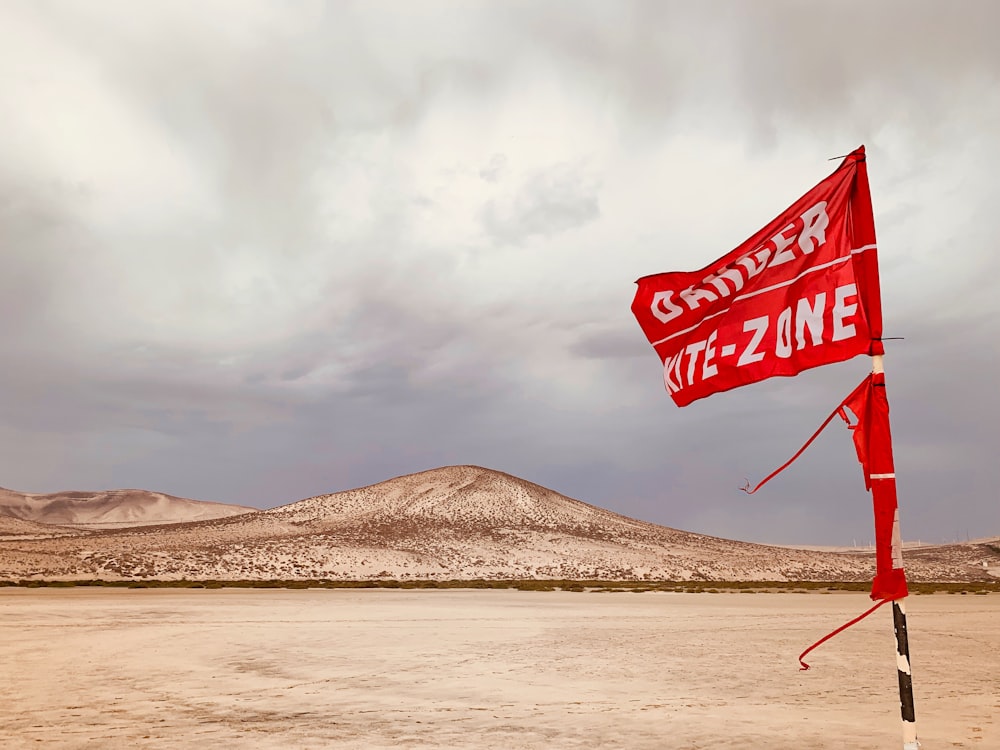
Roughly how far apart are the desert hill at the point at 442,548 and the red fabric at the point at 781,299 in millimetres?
56888

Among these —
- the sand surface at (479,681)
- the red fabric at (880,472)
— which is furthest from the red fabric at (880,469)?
the sand surface at (479,681)

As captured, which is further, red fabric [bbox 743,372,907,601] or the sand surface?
the sand surface

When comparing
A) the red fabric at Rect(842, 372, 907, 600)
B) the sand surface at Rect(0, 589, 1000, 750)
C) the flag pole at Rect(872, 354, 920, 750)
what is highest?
the red fabric at Rect(842, 372, 907, 600)

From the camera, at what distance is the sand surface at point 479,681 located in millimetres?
9539

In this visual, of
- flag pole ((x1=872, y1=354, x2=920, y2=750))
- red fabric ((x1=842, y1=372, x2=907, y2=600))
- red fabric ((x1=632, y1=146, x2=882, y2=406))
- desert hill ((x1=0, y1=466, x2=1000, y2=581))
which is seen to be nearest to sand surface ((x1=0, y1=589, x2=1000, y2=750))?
flag pole ((x1=872, y1=354, x2=920, y2=750))

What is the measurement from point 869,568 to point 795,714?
3057 inches

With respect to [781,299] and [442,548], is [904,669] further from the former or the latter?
[442,548]

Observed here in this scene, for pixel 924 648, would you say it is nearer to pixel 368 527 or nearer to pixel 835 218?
pixel 835 218

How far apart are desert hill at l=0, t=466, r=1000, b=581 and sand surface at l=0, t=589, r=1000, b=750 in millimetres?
35207

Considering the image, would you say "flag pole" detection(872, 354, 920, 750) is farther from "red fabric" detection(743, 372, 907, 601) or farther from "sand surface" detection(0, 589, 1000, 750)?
"sand surface" detection(0, 589, 1000, 750)

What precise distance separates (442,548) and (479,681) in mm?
60405

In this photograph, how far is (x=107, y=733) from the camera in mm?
9688

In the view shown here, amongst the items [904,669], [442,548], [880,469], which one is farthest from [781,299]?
[442,548]

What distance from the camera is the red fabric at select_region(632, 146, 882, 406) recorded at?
21.1 feet
